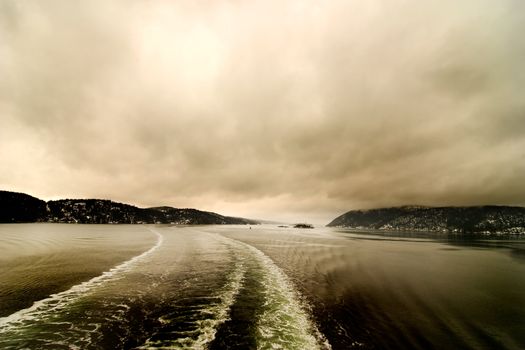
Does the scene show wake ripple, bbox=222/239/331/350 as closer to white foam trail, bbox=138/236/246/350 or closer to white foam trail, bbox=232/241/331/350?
white foam trail, bbox=232/241/331/350

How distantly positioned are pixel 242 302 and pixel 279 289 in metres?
4.87

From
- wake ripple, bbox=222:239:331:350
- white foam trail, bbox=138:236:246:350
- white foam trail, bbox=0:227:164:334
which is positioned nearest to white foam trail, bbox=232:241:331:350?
wake ripple, bbox=222:239:331:350

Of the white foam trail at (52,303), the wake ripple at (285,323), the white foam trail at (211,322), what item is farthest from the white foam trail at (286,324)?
the white foam trail at (52,303)

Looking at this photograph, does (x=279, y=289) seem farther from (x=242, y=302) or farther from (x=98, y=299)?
(x=98, y=299)

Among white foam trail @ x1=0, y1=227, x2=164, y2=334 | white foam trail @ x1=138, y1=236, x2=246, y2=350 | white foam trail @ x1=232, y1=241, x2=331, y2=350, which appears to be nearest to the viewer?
white foam trail @ x1=138, y1=236, x2=246, y2=350

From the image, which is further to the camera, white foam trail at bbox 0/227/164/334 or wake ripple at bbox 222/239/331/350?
white foam trail at bbox 0/227/164/334

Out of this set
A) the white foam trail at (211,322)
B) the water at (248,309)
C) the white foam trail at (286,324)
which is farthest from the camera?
the water at (248,309)

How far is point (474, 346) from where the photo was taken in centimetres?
1223

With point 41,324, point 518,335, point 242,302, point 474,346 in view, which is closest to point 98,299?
point 41,324

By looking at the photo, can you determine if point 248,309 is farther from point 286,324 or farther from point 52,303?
point 52,303

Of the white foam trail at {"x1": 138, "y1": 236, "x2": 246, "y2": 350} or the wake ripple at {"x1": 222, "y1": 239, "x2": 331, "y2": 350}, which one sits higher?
the white foam trail at {"x1": 138, "y1": 236, "x2": 246, "y2": 350}

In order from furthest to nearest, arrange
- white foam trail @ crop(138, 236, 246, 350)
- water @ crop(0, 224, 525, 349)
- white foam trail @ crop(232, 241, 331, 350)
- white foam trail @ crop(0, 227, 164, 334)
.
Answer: white foam trail @ crop(0, 227, 164, 334) < water @ crop(0, 224, 525, 349) < white foam trail @ crop(232, 241, 331, 350) < white foam trail @ crop(138, 236, 246, 350)

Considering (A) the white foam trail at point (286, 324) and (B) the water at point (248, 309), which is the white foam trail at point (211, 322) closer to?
(B) the water at point (248, 309)

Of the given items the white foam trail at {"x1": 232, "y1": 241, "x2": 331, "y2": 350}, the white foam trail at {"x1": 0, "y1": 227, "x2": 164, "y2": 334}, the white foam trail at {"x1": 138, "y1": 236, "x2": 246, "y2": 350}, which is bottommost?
the white foam trail at {"x1": 232, "y1": 241, "x2": 331, "y2": 350}
